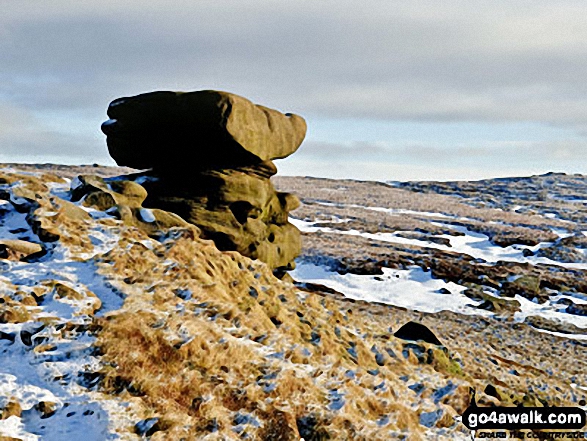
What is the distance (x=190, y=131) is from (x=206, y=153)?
58.1 inches

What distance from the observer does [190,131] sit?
23.5m

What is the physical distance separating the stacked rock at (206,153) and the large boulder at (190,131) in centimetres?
4

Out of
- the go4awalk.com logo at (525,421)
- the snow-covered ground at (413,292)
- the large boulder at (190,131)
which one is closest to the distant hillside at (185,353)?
the go4awalk.com logo at (525,421)

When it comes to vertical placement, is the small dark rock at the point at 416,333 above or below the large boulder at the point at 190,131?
below

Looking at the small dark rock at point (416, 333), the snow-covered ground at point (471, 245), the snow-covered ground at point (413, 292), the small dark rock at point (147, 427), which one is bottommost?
the snow-covered ground at point (413, 292)

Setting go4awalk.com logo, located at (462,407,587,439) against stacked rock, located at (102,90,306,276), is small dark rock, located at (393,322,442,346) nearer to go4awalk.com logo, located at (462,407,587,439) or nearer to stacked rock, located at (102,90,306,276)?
go4awalk.com logo, located at (462,407,587,439)

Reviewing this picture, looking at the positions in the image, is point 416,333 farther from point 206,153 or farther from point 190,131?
point 190,131

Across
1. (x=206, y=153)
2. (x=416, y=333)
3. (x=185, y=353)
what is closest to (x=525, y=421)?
(x=416, y=333)

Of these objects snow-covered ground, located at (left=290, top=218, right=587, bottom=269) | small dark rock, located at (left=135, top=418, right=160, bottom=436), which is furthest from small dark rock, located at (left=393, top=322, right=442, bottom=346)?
snow-covered ground, located at (left=290, top=218, right=587, bottom=269)

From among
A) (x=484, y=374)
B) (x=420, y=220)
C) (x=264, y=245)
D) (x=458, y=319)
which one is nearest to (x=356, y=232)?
(x=420, y=220)

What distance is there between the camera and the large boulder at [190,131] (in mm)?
23094

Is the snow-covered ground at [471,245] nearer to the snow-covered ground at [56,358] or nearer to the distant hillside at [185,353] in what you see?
the distant hillside at [185,353]

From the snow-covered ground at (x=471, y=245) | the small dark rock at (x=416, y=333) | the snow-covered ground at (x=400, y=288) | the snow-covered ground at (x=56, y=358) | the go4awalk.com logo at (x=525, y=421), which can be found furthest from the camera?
the snow-covered ground at (x=471, y=245)

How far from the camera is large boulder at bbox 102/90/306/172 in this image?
23.1m
